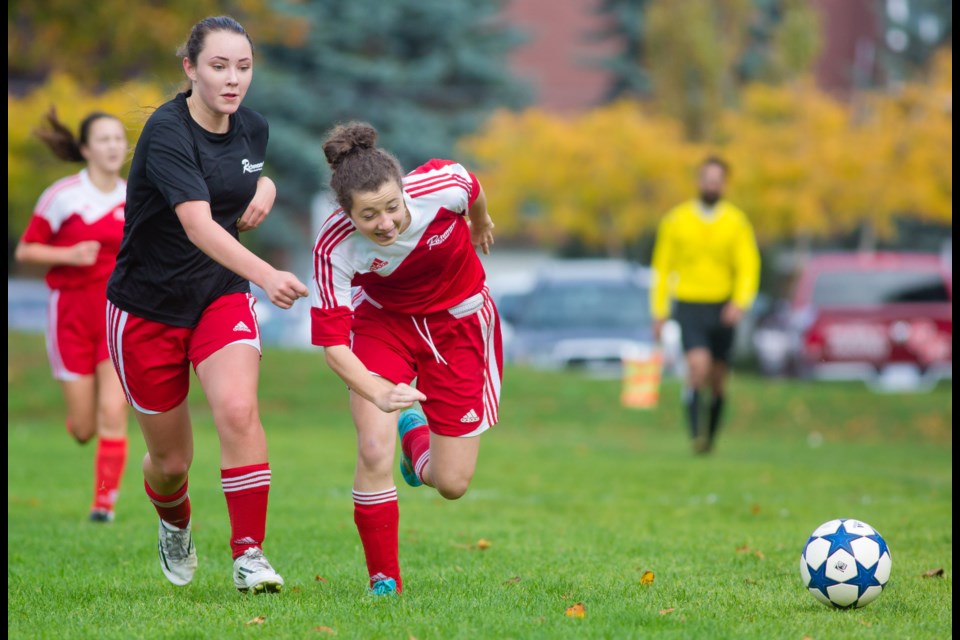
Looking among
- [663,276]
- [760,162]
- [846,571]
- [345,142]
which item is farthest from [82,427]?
[760,162]

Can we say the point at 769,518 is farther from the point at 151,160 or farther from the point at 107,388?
the point at 151,160

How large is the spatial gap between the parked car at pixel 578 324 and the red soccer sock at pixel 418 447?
1274 centimetres

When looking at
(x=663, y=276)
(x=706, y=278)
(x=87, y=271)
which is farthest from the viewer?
(x=663, y=276)

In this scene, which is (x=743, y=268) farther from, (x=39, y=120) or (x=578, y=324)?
(x=39, y=120)

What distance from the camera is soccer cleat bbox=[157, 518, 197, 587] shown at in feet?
→ 19.6

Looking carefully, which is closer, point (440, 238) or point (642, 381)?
point (440, 238)

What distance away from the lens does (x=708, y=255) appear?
499 inches

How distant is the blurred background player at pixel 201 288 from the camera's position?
537 cm

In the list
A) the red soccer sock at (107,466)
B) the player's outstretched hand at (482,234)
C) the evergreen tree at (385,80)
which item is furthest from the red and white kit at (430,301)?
the evergreen tree at (385,80)

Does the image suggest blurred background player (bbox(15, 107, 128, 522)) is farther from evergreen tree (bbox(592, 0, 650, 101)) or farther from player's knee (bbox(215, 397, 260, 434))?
evergreen tree (bbox(592, 0, 650, 101))

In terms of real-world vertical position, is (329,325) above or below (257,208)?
below

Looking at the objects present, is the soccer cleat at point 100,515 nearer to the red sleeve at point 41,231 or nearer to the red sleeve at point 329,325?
the red sleeve at point 41,231

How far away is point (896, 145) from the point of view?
102 feet

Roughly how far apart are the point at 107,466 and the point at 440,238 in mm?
3565
